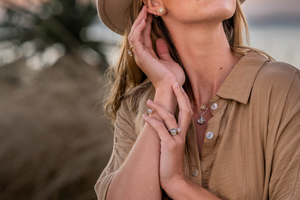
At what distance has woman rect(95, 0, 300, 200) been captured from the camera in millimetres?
1707

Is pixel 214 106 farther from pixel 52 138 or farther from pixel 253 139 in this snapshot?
pixel 52 138

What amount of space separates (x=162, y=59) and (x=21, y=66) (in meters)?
7.48

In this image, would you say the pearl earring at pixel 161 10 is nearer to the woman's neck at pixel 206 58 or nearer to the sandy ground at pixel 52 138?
the woman's neck at pixel 206 58

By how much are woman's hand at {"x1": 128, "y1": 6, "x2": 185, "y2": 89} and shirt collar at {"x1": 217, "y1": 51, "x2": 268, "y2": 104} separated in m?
0.30

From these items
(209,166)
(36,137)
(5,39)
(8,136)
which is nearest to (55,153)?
(36,137)

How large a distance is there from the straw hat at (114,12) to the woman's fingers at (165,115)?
0.84m

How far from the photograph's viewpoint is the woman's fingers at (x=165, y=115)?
73.2 inches

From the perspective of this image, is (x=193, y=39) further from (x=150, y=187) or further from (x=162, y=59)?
(x=150, y=187)

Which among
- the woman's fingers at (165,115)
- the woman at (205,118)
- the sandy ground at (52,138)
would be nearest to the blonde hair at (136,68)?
the woman at (205,118)

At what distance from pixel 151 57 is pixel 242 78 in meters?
0.58

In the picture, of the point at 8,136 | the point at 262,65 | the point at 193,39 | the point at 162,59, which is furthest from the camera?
the point at 8,136

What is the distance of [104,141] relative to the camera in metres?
Result: 6.73

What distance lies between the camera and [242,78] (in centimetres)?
193

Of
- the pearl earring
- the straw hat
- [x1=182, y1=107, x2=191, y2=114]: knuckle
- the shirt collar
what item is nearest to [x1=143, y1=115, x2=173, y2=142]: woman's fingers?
[x1=182, y1=107, x2=191, y2=114]: knuckle
